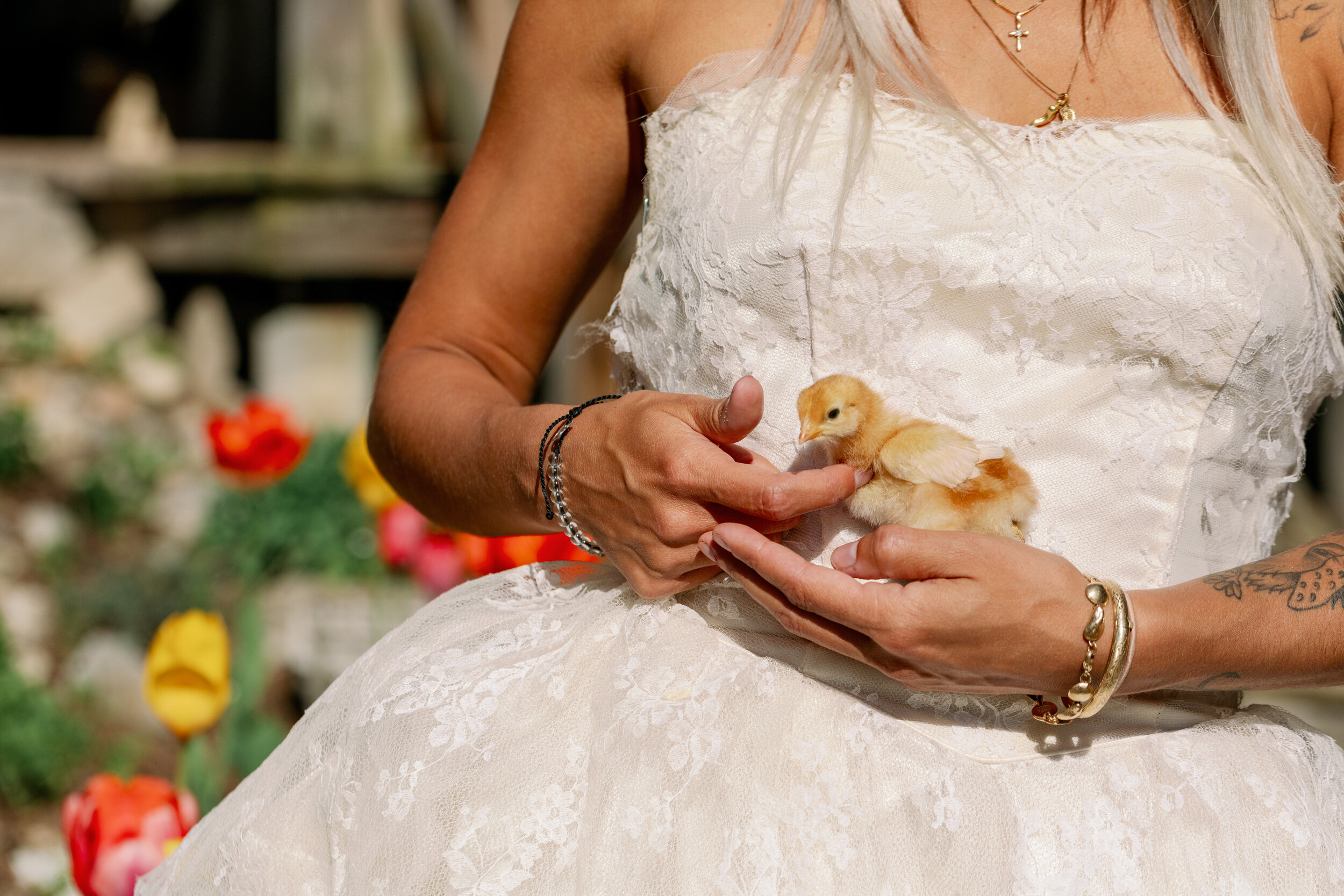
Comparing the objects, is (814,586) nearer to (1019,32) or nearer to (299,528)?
(1019,32)

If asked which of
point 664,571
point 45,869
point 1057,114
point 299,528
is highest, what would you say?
point 1057,114

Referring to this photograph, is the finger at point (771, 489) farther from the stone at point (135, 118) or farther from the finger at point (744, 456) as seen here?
the stone at point (135, 118)

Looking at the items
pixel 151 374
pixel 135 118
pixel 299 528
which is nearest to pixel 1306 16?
pixel 299 528

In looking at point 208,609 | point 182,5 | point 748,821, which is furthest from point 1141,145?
point 182,5

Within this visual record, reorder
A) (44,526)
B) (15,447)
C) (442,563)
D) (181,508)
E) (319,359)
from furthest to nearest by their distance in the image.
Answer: (319,359)
(181,508)
(15,447)
(44,526)
(442,563)

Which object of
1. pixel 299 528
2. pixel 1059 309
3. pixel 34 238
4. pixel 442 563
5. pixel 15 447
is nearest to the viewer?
pixel 1059 309

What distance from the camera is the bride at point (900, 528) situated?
1.12 m

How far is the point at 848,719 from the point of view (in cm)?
121

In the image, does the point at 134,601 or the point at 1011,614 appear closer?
the point at 1011,614

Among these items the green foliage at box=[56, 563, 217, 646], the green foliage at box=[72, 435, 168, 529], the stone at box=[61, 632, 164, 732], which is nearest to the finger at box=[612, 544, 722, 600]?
the stone at box=[61, 632, 164, 732]

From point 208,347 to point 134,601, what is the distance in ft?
8.87

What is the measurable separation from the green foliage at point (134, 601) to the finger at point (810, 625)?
12.8 feet

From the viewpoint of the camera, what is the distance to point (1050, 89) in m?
1.43

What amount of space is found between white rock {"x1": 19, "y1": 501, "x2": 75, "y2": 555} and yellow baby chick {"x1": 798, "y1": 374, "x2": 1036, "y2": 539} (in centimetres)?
483
